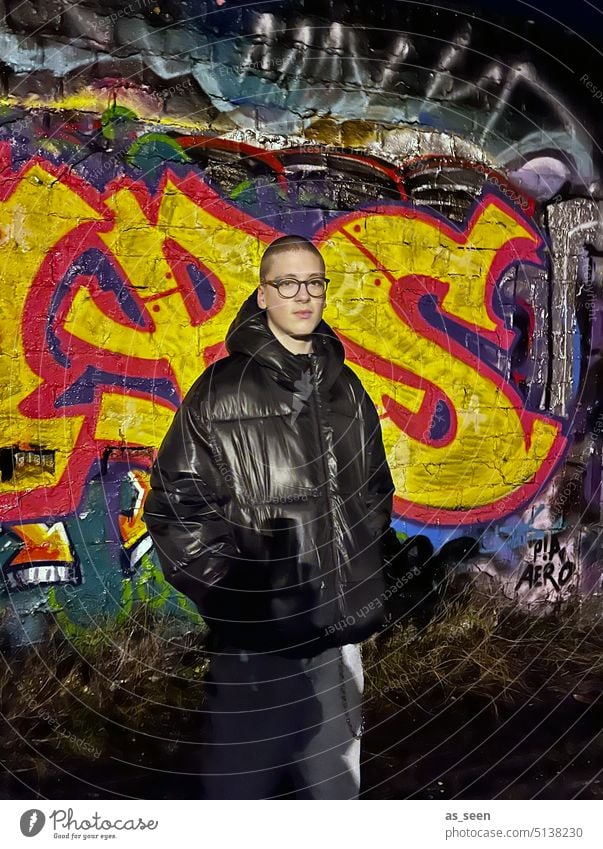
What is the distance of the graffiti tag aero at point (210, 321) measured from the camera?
4219 mm

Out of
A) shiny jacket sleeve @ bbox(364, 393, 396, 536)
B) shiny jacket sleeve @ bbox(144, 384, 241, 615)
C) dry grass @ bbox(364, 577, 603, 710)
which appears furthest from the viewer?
dry grass @ bbox(364, 577, 603, 710)

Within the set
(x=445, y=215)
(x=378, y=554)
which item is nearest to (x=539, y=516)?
(x=378, y=554)

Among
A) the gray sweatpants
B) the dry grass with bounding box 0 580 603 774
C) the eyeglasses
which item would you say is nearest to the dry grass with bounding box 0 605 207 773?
the dry grass with bounding box 0 580 603 774

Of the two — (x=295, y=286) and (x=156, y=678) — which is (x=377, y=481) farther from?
(x=156, y=678)

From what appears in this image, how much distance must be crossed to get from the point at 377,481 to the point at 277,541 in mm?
607

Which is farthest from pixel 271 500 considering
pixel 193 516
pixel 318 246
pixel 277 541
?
pixel 318 246

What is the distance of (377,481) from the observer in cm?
419

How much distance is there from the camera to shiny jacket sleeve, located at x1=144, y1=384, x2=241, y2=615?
12.5ft

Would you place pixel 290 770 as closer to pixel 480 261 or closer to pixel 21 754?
pixel 21 754

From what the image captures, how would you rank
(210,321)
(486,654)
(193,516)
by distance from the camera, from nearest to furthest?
(193,516) → (210,321) → (486,654)

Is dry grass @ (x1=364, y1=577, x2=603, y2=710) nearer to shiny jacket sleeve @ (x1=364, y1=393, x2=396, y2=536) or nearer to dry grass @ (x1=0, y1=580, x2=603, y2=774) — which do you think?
dry grass @ (x1=0, y1=580, x2=603, y2=774)

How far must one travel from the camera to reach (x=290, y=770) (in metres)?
3.98
